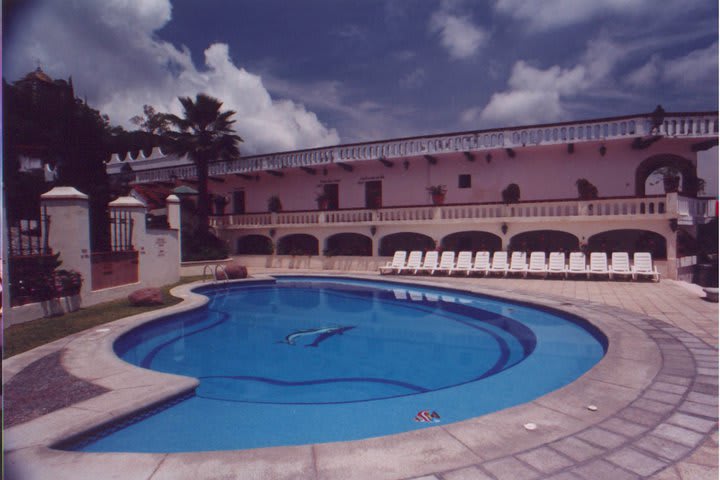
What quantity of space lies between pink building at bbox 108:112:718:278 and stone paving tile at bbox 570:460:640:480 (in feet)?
47.4

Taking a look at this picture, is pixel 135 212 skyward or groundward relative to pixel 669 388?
skyward

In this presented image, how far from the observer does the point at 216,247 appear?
22047 mm

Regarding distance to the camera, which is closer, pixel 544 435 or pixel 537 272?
pixel 544 435

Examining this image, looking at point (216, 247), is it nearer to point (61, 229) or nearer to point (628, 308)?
point (61, 229)

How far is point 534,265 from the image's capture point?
51.4 ft

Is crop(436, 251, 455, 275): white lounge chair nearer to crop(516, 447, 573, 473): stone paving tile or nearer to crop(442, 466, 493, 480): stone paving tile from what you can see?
crop(516, 447, 573, 473): stone paving tile

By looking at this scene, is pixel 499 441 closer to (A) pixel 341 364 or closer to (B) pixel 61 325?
(A) pixel 341 364

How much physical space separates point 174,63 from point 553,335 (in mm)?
10417

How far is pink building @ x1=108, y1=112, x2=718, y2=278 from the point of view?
1591 cm

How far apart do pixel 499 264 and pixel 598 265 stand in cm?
343

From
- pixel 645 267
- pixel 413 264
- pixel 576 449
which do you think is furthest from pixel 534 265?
pixel 576 449

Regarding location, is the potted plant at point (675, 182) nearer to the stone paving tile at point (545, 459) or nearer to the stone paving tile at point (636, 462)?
the stone paving tile at point (636, 462)

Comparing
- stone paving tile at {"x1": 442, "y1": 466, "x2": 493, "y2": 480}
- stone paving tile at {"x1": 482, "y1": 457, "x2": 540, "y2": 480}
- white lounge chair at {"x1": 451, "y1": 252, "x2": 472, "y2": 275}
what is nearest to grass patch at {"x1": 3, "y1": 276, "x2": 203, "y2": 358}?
stone paving tile at {"x1": 442, "y1": 466, "x2": 493, "y2": 480}

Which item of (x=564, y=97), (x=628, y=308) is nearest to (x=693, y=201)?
(x=564, y=97)
